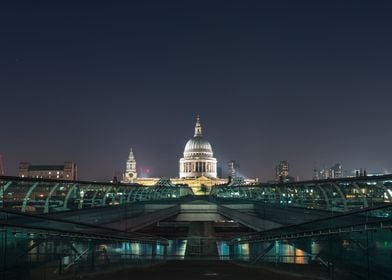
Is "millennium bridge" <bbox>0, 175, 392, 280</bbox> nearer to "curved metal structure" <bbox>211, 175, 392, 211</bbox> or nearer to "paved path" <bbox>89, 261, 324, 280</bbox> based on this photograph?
"curved metal structure" <bbox>211, 175, 392, 211</bbox>

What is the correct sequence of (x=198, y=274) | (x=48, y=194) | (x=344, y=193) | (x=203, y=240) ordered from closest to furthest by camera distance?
(x=198, y=274)
(x=48, y=194)
(x=344, y=193)
(x=203, y=240)

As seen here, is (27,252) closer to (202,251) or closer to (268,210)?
(202,251)

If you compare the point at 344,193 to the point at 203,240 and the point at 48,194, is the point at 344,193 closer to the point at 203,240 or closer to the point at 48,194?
the point at 203,240

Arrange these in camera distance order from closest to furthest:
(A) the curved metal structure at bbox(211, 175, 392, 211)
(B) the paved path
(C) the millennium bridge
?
(C) the millennium bridge → (B) the paved path → (A) the curved metal structure at bbox(211, 175, 392, 211)

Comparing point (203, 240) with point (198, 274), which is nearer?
point (198, 274)

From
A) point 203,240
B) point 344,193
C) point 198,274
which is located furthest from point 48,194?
point 344,193

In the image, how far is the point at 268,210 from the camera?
36125mm

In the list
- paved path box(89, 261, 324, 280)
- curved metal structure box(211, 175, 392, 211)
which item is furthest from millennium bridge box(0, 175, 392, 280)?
paved path box(89, 261, 324, 280)

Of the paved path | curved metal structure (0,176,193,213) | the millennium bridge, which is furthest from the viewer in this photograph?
curved metal structure (0,176,193,213)

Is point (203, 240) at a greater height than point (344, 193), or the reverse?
point (344, 193)

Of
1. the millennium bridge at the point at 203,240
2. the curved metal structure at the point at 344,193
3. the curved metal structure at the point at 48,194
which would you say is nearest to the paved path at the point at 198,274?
the millennium bridge at the point at 203,240

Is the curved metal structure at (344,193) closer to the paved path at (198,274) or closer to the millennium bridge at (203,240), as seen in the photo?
the millennium bridge at (203,240)

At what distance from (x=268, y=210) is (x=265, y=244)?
56.5 feet

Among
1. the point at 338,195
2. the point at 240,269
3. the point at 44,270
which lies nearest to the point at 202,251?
the point at 338,195
